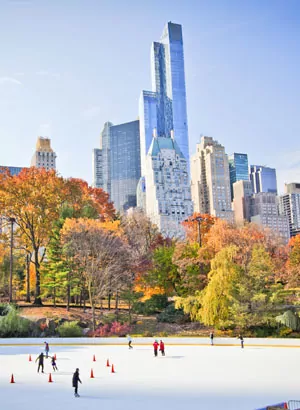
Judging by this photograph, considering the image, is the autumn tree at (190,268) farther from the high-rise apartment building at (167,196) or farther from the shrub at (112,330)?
the high-rise apartment building at (167,196)

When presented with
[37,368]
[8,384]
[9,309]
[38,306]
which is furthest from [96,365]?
[38,306]

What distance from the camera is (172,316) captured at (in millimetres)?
47719

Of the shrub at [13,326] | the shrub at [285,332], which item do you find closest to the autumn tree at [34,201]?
the shrub at [13,326]

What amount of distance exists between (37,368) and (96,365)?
3.15 metres

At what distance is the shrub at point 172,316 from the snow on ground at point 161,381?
44.5 feet

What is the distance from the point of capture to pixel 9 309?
46.8 metres

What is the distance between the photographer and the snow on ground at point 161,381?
57.8ft

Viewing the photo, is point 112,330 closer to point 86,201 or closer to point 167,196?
point 86,201

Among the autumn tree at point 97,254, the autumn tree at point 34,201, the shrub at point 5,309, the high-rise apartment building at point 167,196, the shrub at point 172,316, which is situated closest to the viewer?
the shrub at point 5,309

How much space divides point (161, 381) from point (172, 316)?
2632 centimetres

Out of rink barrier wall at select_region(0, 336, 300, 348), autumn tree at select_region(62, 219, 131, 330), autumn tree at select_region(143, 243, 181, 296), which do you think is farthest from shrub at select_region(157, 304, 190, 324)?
rink barrier wall at select_region(0, 336, 300, 348)

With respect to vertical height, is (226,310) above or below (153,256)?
below

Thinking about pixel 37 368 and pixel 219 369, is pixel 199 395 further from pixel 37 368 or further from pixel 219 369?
pixel 37 368

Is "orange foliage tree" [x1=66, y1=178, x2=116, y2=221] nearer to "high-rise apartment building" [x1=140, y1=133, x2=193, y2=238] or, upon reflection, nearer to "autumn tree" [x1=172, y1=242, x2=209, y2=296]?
"autumn tree" [x1=172, y1=242, x2=209, y2=296]
